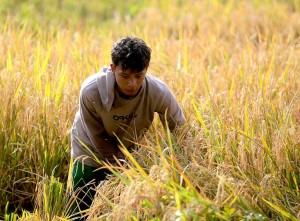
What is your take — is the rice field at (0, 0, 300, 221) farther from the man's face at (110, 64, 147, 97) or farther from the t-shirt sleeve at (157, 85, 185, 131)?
the man's face at (110, 64, 147, 97)

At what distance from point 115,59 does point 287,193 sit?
2.89 ft

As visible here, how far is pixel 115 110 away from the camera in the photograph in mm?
3285

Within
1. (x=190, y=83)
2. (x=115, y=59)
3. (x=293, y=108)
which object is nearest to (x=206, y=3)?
(x=190, y=83)

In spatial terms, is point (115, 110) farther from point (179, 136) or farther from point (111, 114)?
point (179, 136)

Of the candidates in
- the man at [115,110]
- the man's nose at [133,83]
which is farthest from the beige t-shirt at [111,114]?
the man's nose at [133,83]

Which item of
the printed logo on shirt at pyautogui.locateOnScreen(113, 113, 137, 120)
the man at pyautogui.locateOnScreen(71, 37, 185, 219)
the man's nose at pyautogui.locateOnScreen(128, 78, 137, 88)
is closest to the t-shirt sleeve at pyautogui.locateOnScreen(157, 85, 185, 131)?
the man at pyautogui.locateOnScreen(71, 37, 185, 219)

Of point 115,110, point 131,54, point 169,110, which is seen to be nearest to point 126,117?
point 115,110

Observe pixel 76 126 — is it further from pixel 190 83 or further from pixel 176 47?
pixel 176 47

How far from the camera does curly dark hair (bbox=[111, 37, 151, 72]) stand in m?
3.06

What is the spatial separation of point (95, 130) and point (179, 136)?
37 centimetres

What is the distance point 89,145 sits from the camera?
3416 millimetres

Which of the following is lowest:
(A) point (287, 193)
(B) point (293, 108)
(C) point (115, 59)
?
(A) point (287, 193)

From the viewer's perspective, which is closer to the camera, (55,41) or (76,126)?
(76,126)

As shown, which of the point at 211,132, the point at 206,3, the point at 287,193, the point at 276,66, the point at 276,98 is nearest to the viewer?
the point at 287,193
